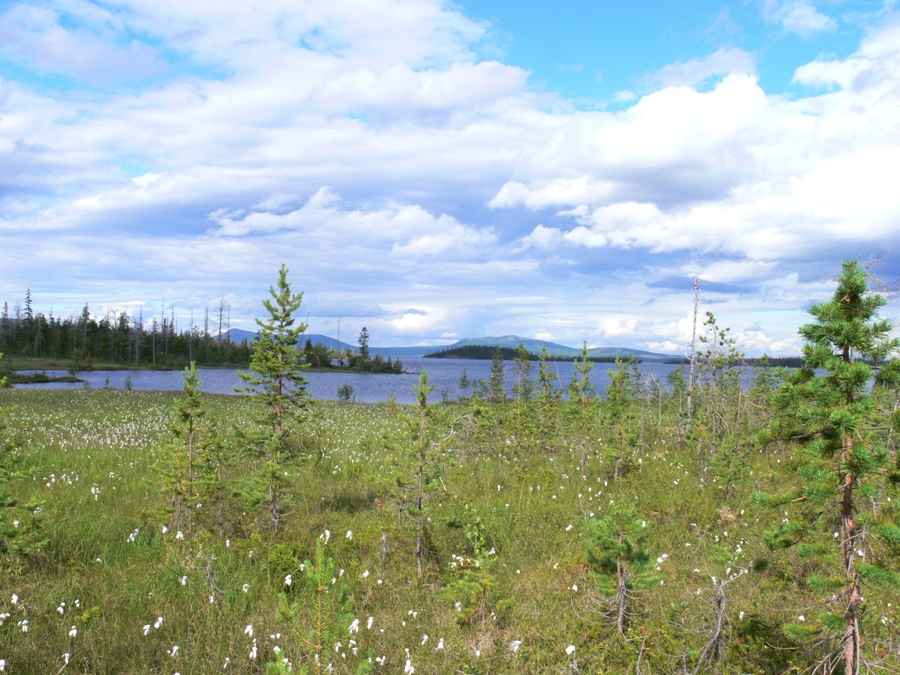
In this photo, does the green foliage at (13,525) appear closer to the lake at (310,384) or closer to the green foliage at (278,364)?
the green foliage at (278,364)

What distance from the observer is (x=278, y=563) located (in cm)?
669

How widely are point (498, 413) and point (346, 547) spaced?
9.18 metres

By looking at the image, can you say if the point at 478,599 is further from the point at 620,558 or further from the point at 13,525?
the point at 13,525

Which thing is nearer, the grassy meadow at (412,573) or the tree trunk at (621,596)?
the grassy meadow at (412,573)

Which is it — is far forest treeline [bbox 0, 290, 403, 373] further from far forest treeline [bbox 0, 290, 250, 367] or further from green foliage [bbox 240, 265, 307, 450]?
green foliage [bbox 240, 265, 307, 450]

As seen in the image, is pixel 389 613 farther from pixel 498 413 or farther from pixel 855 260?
pixel 498 413

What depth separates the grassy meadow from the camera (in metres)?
4.63

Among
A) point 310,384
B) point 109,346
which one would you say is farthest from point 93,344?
point 310,384

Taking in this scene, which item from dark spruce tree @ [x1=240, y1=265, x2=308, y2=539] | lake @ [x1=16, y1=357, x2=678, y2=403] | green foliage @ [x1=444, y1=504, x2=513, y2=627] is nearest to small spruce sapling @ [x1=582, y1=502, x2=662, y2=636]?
green foliage @ [x1=444, y1=504, x2=513, y2=627]

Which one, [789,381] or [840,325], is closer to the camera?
[840,325]

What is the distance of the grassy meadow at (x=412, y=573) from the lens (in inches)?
182

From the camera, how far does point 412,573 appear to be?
6.68 metres

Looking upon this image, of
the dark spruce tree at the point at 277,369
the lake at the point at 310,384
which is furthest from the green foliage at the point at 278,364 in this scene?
the lake at the point at 310,384

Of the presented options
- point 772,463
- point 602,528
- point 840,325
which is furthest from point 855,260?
point 772,463
